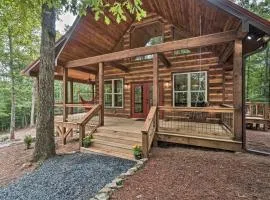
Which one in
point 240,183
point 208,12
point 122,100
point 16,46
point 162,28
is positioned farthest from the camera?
point 16,46

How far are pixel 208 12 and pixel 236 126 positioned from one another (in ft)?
12.6

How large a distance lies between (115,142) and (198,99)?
466cm

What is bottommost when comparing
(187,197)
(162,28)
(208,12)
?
(187,197)

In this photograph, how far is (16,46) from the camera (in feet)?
54.3

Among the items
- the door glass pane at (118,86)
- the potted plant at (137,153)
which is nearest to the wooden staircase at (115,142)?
the potted plant at (137,153)

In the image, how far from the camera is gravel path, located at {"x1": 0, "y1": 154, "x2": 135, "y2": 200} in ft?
15.5

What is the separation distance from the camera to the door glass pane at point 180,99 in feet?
33.3

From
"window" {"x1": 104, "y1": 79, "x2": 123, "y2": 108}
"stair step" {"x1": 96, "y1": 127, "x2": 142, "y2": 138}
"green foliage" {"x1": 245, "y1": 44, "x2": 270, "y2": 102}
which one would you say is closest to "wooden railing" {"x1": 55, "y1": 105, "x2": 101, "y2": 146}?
"stair step" {"x1": 96, "y1": 127, "x2": 142, "y2": 138}

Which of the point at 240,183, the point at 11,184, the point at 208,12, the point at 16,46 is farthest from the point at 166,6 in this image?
the point at 16,46

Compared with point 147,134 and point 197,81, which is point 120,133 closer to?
point 147,134

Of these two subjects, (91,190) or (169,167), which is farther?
(169,167)

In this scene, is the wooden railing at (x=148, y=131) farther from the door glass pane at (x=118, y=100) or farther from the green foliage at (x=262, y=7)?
the green foliage at (x=262, y=7)

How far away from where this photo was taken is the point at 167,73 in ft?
35.1

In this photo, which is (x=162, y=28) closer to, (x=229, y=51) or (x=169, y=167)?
(x=229, y=51)
